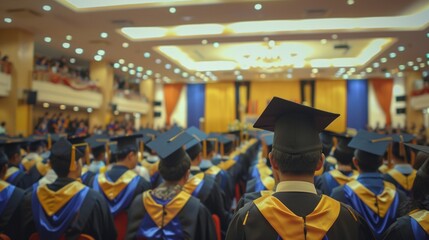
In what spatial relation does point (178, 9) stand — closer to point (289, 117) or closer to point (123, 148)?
point (123, 148)

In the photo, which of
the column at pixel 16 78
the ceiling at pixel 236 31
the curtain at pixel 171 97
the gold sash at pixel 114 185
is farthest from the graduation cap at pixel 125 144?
the curtain at pixel 171 97

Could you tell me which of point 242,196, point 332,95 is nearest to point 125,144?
point 242,196

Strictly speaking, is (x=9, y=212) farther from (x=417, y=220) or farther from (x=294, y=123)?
(x=417, y=220)

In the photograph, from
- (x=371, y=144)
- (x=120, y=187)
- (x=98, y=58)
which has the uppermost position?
(x=98, y=58)

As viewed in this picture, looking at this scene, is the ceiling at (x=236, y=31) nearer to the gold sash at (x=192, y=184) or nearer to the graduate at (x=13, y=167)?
the graduate at (x=13, y=167)

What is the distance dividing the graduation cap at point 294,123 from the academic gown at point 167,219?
1.09 metres

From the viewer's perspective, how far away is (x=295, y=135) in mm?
1688

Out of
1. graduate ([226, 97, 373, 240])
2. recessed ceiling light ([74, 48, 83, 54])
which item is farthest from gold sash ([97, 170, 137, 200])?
recessed ceiling light ([74, 48, 83, 54])

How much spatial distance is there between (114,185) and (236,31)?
10764 mm

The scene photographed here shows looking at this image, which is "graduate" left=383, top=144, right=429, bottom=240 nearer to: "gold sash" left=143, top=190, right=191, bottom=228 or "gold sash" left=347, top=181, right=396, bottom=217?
"gold sash" left=347, top=181, right=396, bottom=217

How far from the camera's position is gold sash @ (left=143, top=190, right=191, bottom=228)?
8.50ft

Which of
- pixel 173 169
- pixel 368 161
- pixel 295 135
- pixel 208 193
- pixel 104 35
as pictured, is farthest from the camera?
pixel 104 35

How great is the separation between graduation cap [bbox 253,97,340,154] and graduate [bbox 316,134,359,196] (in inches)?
85.0

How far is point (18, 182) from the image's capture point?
4.77 metres
